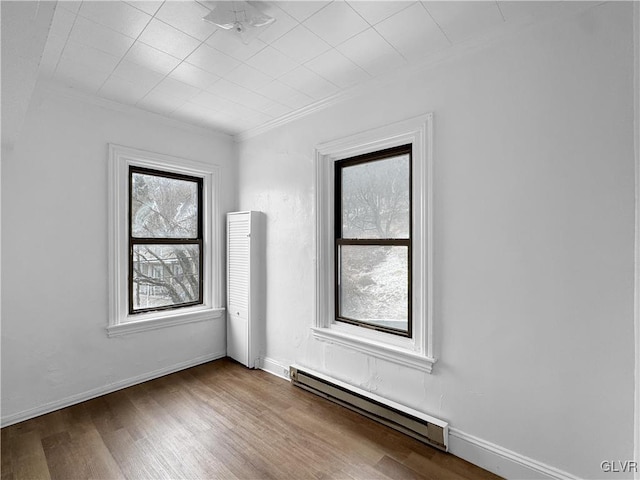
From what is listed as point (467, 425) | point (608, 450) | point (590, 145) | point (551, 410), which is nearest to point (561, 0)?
point (590, 145)

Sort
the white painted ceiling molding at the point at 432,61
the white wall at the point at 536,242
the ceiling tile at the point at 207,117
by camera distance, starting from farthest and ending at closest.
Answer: the ceiling tile at the point at 207,117 < the white painted ceiling molding at the point at 432,61 < the white wall at the point at 536,242

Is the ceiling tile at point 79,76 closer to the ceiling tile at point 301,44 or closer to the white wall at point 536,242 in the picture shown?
the ceiling tile at point 301,44

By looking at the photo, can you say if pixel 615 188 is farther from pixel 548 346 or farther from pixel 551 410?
pixel 551 410

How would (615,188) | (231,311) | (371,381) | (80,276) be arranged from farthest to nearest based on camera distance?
(231,311) < (80,276) < (371,381) < (615,188)

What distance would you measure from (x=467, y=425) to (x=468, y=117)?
6.37 ft

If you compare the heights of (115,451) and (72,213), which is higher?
(72,213)

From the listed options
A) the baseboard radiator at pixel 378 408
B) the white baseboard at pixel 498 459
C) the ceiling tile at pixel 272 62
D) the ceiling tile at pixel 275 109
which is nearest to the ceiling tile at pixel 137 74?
the ceiling tile at pixel 272 62

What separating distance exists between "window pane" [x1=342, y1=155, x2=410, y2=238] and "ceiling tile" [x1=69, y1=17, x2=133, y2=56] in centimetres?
180

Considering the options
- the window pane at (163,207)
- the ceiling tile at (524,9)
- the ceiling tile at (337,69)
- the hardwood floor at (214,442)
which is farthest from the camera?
the window pane at (163,207)

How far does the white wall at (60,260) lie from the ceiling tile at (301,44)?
176 cm

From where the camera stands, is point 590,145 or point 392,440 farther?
point 392,440

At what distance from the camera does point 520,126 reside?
1860 millimetres

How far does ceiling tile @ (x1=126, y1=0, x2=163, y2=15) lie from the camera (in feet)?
5.42

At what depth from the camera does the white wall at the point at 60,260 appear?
242 cm
